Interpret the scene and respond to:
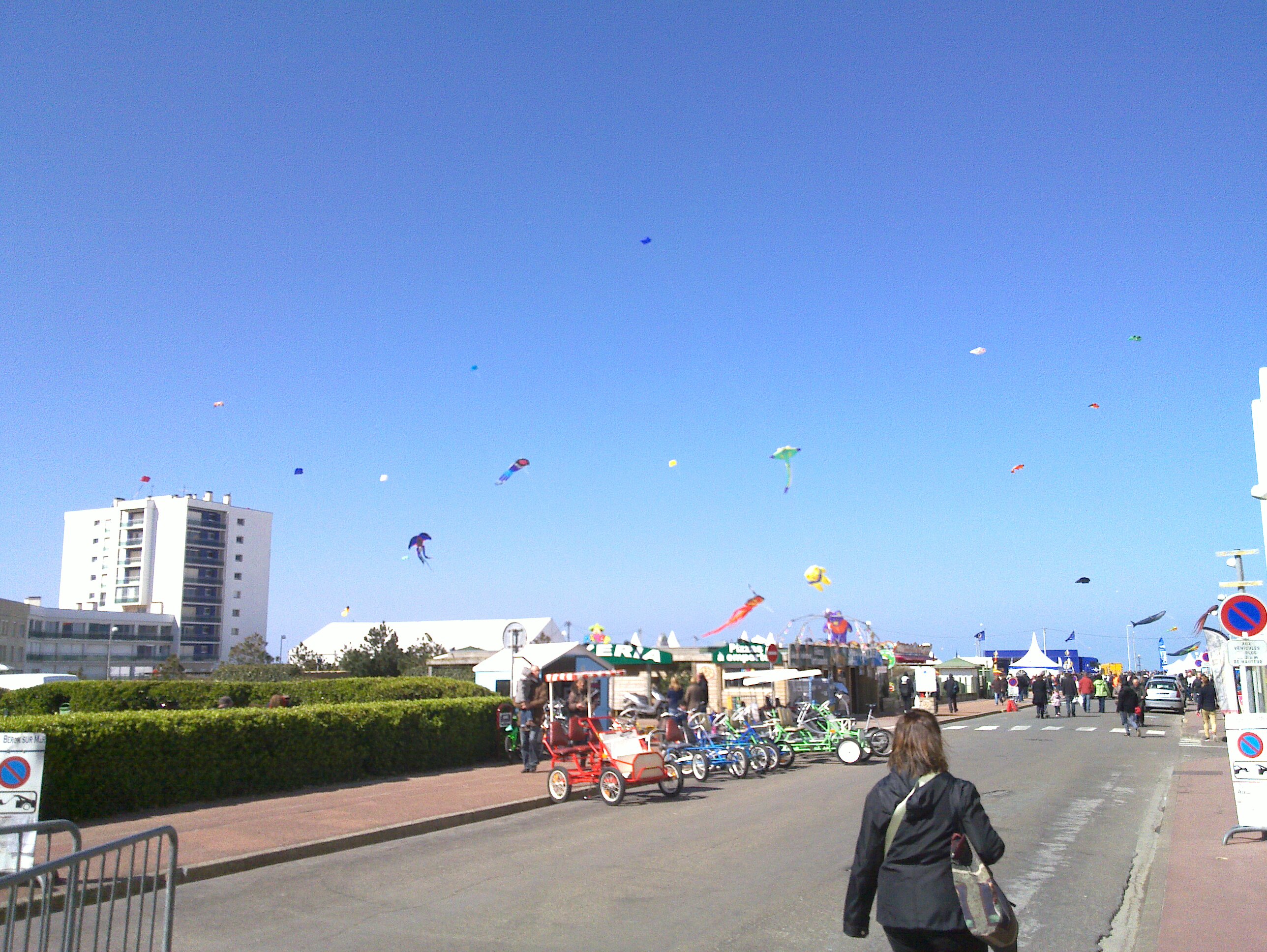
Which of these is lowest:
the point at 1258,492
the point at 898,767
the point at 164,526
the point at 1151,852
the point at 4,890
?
the point at 1151,852

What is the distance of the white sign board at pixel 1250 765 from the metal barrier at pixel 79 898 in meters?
9.81

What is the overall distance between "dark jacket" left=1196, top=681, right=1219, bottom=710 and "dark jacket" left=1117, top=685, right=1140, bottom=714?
1513mm

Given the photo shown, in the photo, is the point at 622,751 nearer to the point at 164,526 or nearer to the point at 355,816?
the point at 355,816

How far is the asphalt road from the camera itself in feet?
23.2

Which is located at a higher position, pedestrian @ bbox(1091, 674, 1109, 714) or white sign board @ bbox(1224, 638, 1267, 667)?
white sign board @ bbox(1224, 638, 1267, 667)

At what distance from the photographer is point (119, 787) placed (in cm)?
1217

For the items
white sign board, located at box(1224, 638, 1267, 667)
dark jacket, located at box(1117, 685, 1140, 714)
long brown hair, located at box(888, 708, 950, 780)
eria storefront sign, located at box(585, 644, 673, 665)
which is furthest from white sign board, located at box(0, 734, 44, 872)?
eria storefront sign, located at box(585, 644, 673, 665)

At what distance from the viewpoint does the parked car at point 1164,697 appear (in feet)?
125

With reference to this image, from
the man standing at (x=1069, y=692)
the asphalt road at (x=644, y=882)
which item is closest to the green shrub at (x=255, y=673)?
the man standing at (x=1069, y=692)

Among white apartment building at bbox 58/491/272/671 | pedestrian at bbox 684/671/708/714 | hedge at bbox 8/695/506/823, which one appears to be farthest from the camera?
white apartment building at bbox 58/491/272/671

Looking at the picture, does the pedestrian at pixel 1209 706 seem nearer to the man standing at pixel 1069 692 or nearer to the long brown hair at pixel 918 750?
the man standing at pixel 1069 692

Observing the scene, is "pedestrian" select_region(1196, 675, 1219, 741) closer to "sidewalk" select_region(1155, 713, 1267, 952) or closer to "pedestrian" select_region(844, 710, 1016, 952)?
"sidewalk" select_region(1155, 713, 1267, 952)

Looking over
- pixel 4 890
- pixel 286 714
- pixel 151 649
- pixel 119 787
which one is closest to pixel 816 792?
pixel 286 714

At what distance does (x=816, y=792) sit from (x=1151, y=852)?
557cm
